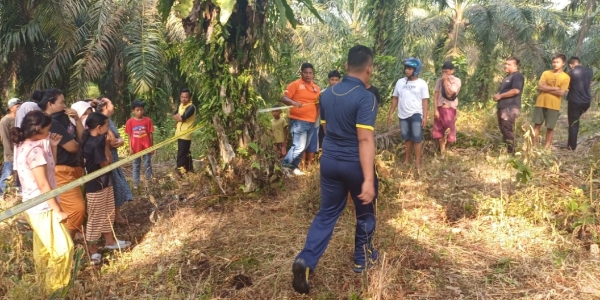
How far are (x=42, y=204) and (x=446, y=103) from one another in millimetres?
5142

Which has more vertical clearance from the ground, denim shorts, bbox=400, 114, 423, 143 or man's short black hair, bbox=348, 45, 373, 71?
man's short black hair, bbox=348, 45, 373, 71

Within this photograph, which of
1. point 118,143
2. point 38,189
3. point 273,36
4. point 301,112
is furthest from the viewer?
point 301,112

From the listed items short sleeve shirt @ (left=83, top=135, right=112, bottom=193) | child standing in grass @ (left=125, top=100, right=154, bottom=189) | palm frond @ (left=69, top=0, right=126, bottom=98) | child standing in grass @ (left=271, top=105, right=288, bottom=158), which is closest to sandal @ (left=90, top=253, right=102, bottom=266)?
short sleeve shirt @ (left=83, top=135, right=112, bottom=193)

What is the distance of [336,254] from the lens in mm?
3373

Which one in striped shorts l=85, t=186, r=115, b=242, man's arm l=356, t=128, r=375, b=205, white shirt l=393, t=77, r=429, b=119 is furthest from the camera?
white shirt l=393, t=77, r=429, b=119

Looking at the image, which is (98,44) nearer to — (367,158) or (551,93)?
(367,158)

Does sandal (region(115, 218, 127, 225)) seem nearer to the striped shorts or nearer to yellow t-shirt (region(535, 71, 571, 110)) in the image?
the striped shorts

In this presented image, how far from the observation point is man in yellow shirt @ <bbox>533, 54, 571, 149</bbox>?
589cm

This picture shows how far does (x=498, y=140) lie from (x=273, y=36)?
4550mm

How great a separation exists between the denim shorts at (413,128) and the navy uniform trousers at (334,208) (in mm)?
2671

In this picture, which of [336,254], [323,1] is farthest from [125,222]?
[323,1]

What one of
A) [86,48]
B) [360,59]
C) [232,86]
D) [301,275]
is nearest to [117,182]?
[232,86]

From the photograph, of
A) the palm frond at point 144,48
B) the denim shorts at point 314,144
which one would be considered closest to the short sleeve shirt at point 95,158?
the denim shorts at point 314,144

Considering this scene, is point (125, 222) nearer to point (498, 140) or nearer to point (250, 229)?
point (250, 229)
